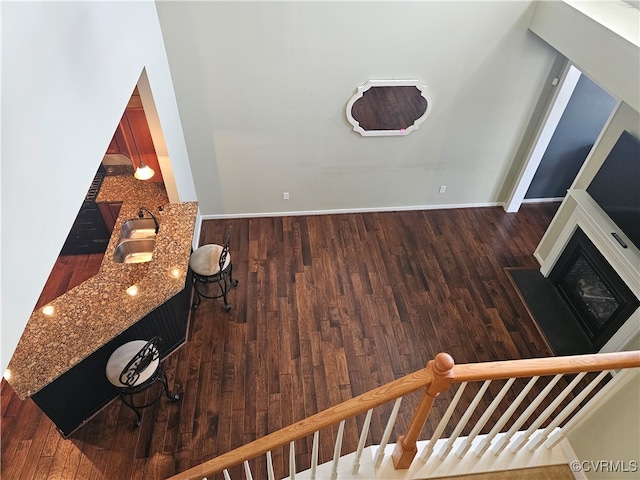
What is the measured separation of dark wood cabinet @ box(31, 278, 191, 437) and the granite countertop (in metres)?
0.10

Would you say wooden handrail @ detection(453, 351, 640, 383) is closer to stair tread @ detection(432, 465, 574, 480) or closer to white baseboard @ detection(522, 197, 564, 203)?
stair tread @ detection(432, 465, 574, 480)

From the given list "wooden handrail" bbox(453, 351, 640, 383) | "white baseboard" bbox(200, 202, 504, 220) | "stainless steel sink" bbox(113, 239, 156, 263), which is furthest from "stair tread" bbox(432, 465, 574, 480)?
"white baseboard" bbox(200, 202, 504, 220)

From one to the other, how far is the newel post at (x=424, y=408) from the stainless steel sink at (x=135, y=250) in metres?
3.05

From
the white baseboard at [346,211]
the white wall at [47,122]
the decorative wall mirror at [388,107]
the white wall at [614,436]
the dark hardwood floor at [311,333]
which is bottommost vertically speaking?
the dark hardwood floor at [311,333]

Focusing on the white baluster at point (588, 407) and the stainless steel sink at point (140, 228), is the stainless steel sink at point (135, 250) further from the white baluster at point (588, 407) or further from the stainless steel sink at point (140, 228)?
the white baluster at point (588, 407)

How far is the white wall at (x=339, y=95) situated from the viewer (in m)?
4.09

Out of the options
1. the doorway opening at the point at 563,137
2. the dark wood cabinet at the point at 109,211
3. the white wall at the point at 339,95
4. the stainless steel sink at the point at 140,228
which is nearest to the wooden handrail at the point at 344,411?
the stainless steel sink at the point at 140,228

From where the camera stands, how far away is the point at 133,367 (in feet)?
10.7

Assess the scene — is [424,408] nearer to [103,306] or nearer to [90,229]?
[103,306]

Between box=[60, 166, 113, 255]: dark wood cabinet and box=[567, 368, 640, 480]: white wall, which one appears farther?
box=[60, 166, 113, 255]: dark wood cabinet

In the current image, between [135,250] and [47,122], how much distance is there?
101 inches

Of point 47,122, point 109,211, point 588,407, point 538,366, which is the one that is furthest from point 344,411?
point 109,211

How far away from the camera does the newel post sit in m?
1.79

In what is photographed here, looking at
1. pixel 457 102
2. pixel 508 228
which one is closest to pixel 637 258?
pixel 508 228
